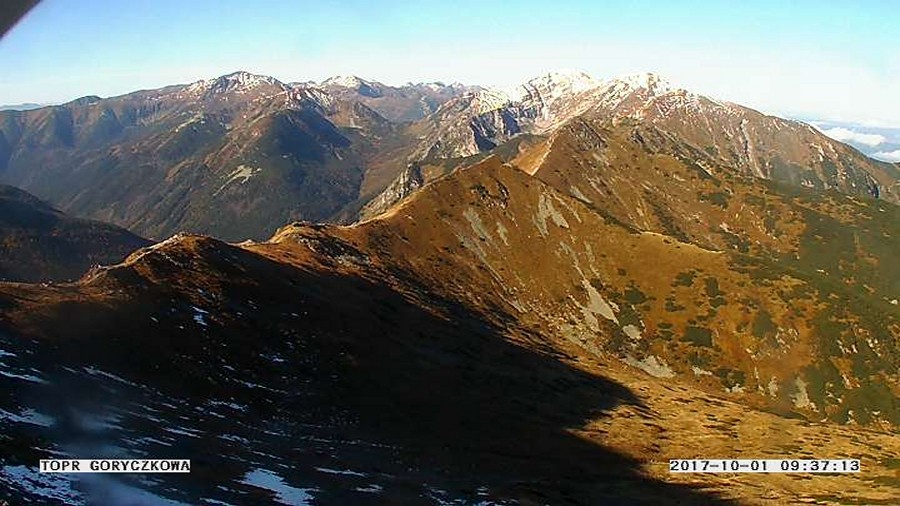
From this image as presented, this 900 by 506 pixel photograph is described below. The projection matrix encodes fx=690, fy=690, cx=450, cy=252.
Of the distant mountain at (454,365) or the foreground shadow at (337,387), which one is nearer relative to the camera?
the distant mountain at (454,365)

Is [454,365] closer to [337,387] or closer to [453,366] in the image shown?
[453,366]

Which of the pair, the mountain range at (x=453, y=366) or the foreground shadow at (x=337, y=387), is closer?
the mountain range at (x=453, y=366)

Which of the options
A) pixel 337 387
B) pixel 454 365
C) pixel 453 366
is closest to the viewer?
pixel 337 387

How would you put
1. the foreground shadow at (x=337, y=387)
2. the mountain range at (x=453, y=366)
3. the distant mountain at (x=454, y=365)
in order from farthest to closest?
1. the foreground shadow at (x=337, y=387)
2. the distant mountain at (x=454, y=365)
3. the mountain range at (x=453, y=366)

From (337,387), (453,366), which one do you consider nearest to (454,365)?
Result: (453,366)

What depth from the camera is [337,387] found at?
3250 inches

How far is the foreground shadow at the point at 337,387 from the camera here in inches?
2133

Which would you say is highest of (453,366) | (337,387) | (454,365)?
(454,365)

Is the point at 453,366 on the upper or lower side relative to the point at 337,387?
upper

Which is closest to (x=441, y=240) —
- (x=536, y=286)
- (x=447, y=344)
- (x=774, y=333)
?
(x=536, y=286)

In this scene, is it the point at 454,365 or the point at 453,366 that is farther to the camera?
the point at 454,365

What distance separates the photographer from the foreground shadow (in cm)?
5419

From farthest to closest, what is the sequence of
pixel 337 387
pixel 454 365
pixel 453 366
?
pixel 454 365 → pixel 453 366 → pixel 337 387

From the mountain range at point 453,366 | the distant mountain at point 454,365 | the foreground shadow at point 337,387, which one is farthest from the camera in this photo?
the foreground shadow at point 337,387
